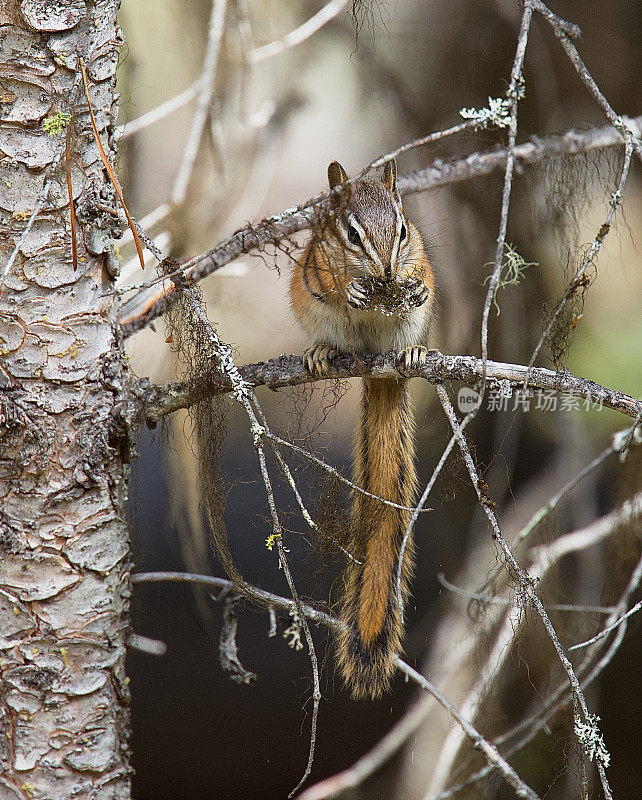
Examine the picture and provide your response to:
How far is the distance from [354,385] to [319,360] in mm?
597

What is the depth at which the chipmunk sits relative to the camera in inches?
41.6

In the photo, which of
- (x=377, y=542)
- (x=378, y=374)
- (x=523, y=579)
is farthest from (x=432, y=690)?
(x=378, y=374)

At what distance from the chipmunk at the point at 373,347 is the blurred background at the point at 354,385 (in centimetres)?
11

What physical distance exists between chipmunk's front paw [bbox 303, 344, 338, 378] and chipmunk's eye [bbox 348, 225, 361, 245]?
181 mm

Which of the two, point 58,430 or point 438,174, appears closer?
point 58,430

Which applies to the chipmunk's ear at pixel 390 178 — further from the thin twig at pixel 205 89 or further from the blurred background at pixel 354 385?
the thin twig at pixel 205 89

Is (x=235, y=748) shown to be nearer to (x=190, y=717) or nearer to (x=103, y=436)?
(x=190, y=717)

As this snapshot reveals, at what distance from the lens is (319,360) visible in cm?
119

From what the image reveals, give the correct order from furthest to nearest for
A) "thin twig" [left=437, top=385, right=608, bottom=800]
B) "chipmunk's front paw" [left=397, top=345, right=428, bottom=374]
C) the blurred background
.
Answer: the blurred background < "chipmunk's front paw" [left=397, top=345, right=428, bottom=374] < "thin twig" [left=437, top=385, right=608, bottom=800]

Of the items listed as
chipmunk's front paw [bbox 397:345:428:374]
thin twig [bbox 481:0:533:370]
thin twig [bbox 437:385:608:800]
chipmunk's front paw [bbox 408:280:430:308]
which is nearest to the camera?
thin twig [bbox 481:0:533:370]

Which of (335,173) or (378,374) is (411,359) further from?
(335,173)

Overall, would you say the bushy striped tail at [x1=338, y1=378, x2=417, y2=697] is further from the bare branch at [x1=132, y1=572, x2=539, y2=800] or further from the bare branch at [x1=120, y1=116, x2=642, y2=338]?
the bare branch at [x1=120, y1=116, x2=642, y2=338]

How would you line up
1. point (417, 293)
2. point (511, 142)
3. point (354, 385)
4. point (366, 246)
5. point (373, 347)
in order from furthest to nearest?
point (354, 385)
point (373, 347)
point (417, 293)
point (366, 246)
point (511, 142)

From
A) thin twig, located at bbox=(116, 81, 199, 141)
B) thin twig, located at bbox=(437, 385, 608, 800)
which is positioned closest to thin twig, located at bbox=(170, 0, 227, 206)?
thin twig, located at bbox=(116, 81, 199, 141)
